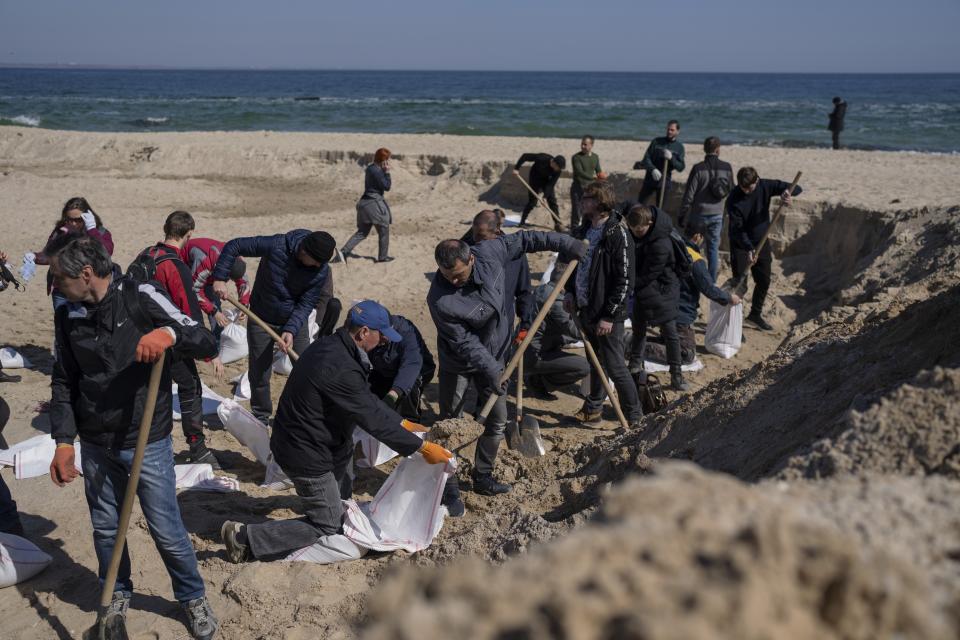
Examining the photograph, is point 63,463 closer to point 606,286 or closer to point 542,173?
point 606,286

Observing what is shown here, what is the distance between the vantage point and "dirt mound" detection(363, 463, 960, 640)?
133cm

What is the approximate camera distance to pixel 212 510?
4.83 metres

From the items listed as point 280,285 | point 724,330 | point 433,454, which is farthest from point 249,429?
point 724,330

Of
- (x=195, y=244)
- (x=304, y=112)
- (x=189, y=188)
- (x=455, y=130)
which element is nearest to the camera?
(x=195, y=244)

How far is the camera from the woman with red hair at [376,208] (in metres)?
10.5

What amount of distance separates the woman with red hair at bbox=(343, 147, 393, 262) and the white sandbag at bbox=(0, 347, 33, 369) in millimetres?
4633

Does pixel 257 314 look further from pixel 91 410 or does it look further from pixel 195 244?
pixel 91 410

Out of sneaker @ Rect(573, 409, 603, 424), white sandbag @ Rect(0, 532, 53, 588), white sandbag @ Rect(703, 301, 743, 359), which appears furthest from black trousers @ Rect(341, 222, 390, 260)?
white sandbag @ Rect(0, 532, 53, 588)

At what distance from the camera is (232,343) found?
7336 millimetres

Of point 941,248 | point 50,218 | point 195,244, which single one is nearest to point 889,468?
point 195,244

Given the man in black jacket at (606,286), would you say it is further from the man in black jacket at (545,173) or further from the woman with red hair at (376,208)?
the man in black jacket at (545,173)

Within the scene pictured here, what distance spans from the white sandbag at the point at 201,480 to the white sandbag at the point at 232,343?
7.58ft

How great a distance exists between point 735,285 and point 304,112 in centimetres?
3531

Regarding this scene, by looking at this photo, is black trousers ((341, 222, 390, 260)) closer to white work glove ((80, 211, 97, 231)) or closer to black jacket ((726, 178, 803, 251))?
white work glove ((80, 211, 97, 231))
